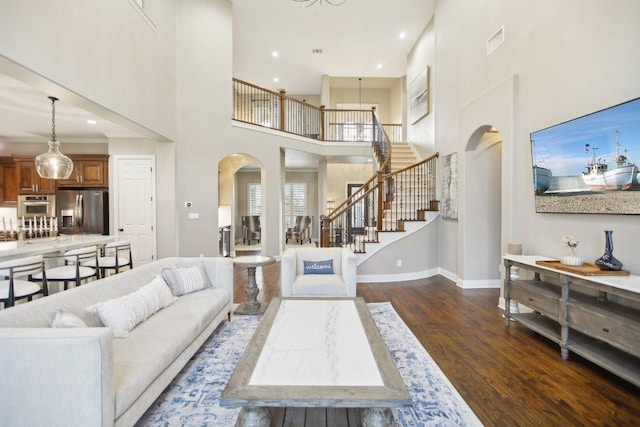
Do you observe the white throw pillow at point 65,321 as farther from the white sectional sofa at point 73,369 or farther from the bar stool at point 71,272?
the bar stool at point 71,272

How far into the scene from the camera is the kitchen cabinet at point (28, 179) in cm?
653

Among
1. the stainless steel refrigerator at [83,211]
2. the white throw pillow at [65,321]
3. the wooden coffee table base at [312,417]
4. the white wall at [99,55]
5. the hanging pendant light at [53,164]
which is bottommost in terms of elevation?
the wooden coffee table base at [312,417]

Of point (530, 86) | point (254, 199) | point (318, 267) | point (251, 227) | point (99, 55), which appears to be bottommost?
point (318, 267)

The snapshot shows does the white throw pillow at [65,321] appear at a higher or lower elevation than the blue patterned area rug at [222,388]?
higher

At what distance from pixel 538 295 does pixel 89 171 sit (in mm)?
7902

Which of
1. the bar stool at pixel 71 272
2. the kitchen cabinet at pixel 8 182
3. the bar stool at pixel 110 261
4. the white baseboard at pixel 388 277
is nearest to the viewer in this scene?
the bar stool at pixel 71 272

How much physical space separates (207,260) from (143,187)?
341 cm

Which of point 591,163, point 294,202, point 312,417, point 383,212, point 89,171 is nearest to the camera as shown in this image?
point 312,417

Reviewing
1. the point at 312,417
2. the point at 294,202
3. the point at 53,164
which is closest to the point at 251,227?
the point at 294,202

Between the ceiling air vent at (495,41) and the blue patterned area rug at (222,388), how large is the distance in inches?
160

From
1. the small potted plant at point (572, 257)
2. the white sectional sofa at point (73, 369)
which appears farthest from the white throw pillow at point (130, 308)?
the small potted plant at point (572, 257)

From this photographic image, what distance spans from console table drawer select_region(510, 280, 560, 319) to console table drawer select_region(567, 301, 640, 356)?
0.17m

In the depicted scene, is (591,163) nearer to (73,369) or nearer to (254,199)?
(73,369)

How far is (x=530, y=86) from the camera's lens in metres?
3.59
